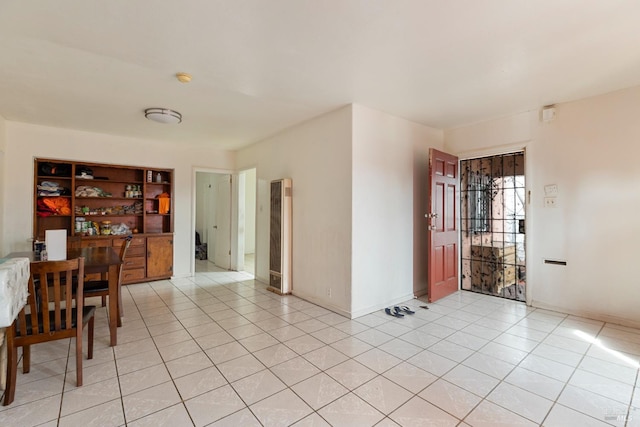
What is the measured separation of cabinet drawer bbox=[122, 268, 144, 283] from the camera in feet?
16.0

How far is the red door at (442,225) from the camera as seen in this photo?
12.9ft

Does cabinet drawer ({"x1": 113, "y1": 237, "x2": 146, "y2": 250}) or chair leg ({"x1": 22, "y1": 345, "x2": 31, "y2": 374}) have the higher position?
cabinet drawer ({"x1": 113, "y1": 237, "x2": 146, "y2": 250})

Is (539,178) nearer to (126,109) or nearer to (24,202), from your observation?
(126,109)

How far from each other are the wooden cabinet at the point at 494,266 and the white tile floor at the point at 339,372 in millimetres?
1326

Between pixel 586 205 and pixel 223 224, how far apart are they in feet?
19.9

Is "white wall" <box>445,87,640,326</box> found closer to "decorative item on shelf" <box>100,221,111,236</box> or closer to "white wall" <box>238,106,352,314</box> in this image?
"white wall" <box>238,106,352,314</box>

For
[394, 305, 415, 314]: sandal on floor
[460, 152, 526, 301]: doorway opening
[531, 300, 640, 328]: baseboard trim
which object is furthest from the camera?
[460, 152, 526, 301]: doorway opening

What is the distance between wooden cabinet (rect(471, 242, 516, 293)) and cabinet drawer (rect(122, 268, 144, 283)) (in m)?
5.69

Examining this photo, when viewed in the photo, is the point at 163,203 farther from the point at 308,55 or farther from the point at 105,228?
the point at 308,55

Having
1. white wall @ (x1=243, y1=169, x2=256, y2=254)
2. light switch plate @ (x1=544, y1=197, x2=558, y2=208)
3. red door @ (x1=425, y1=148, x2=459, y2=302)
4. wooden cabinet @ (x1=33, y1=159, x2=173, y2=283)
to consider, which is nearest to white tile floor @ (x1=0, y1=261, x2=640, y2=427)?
red door @ (x1=425, y1=148, x2=459, y2=302)

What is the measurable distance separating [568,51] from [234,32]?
2625 millimetres

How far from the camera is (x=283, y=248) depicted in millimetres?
4336

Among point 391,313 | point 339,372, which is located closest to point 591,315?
point 391,313

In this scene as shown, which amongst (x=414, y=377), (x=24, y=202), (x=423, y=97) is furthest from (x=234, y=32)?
(x=24, y=202)
